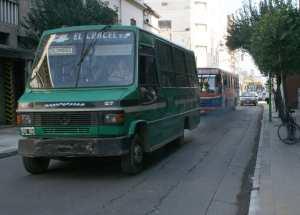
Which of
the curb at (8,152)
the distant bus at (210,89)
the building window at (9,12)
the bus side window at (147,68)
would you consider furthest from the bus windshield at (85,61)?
the distant bus at (210,89)

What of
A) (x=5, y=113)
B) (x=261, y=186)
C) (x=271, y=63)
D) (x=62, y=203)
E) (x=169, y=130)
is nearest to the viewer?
(x=62, y=203)

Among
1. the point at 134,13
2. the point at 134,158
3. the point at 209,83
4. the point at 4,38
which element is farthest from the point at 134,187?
the point at 134,13

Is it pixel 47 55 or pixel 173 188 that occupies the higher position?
pixel 47 55

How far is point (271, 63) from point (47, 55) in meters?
9.24

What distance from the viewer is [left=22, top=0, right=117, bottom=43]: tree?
24.1 m

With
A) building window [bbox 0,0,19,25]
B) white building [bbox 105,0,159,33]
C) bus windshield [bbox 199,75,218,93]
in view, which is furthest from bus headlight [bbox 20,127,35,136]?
white building [bbox 105,0,159,33]

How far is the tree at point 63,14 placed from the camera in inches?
947

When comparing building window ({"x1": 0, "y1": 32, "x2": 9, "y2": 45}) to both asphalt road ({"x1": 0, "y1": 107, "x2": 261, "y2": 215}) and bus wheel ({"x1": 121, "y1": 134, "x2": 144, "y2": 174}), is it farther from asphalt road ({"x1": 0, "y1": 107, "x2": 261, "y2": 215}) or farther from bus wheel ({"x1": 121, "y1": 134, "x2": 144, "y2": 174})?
bus wheel ({"x1": 121, "y1": 134, "x2": 144, "y2": 174})

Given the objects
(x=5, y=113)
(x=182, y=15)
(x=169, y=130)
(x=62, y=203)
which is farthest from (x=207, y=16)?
(x=62, y=203)

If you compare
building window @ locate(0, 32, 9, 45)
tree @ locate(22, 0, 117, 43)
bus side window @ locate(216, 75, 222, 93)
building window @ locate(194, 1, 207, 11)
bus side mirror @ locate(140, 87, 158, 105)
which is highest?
building window @ locate(194, 1, 207, 11)

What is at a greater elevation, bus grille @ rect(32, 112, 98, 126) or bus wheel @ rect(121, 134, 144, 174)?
bus grille @ rect(32, 112, 98, 126)

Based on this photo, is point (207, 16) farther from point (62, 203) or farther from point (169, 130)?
point (62, 203)

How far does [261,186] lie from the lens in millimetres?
9547

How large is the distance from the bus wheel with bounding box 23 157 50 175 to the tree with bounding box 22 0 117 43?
13.0 meters
